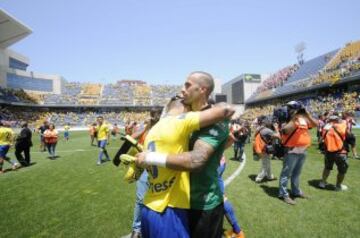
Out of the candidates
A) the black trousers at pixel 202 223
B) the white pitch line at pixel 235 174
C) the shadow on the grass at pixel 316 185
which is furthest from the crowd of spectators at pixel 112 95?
the black trousers at pixel 202 223

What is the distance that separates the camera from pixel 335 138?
24.5 feet

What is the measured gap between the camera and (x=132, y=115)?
7206 centimetres

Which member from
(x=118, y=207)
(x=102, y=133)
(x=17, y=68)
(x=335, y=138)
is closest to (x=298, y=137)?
(x=335, y=138)

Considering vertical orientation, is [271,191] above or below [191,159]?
below

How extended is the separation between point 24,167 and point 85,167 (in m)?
2.94

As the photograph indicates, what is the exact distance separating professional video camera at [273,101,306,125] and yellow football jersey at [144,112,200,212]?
459 cm

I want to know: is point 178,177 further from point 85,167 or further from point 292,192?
point 85,167

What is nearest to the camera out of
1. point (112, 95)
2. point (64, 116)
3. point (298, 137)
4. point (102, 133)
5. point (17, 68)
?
point (298, 137)

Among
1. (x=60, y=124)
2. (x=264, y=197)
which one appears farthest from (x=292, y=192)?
(x=60, y=124)

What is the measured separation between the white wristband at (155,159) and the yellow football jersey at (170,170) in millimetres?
80

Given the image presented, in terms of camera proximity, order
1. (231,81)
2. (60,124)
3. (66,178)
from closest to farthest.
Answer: (66,178) → (60,124) → (231,81)

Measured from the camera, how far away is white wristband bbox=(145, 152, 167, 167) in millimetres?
2125

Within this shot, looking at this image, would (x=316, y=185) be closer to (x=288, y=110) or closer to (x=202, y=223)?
(x=288, y=110)

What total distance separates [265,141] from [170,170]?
617cm
